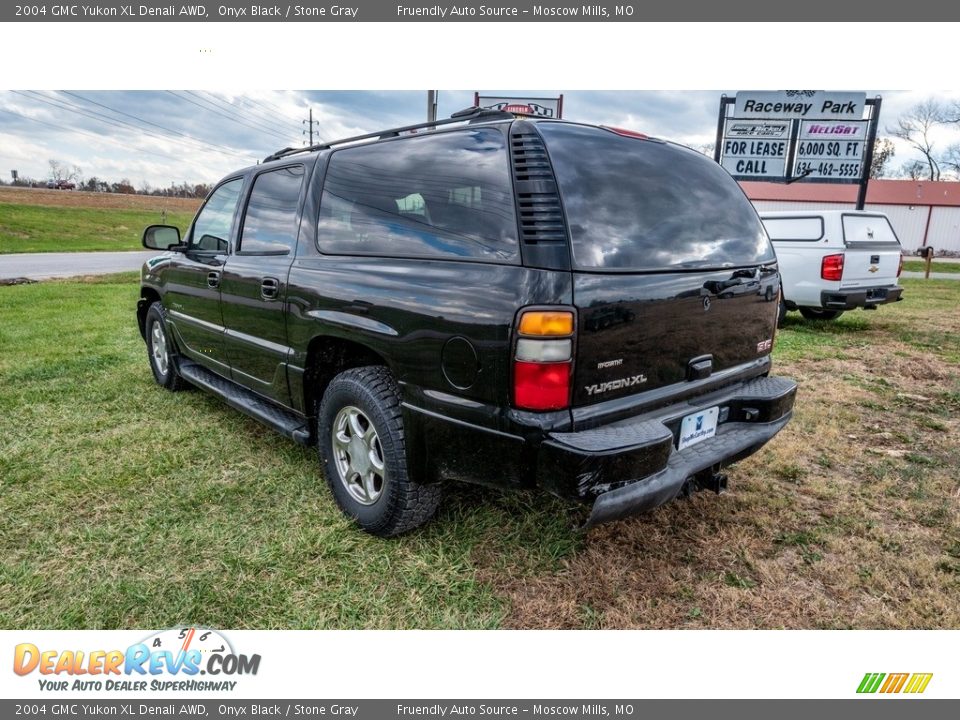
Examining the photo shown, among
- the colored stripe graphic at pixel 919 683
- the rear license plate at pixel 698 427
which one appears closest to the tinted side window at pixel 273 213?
the rear license plate at pixel 698 427

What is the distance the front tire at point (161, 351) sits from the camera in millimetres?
4832

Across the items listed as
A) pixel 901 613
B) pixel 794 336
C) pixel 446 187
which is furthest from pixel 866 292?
pixel 446 187

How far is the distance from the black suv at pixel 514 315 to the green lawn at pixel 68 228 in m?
26.4

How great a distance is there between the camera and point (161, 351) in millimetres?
5098

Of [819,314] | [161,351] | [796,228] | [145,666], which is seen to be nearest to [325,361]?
[145,666]

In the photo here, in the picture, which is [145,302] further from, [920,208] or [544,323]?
[920,208]

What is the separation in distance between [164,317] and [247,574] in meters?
3.11

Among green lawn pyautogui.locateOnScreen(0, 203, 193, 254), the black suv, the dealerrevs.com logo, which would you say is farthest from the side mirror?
green lawn pyautogui.locateOnScreen(0, 203, 193, 254)

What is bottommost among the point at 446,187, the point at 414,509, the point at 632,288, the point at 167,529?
the point at 167,529

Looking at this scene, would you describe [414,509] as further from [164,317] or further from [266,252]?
[164,317]

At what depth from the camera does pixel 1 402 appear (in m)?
4.60

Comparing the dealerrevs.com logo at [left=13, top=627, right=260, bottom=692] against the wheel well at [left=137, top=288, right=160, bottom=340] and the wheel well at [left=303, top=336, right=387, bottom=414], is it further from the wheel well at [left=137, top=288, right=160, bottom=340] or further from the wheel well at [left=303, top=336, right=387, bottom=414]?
the wheel well at [left=137, top=288, right=160, bottom=340]

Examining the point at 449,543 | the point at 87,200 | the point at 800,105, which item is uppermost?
the point at 800,105

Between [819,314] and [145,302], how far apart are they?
9485mm
